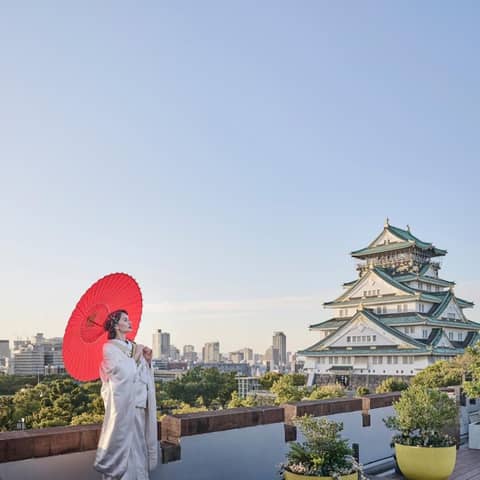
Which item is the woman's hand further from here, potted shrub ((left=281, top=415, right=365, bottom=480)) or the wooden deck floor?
the wooden deck floor

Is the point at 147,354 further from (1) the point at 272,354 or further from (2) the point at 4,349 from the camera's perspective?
(1) the point at 272,354

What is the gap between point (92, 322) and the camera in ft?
13.3

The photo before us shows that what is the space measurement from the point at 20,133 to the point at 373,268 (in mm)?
35762

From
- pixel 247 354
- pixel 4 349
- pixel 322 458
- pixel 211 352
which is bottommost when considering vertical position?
pixel 247 354

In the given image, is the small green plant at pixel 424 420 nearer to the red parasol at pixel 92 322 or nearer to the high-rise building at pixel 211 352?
the red parasol at pixel 92 322

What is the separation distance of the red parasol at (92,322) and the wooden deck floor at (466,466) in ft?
11.3

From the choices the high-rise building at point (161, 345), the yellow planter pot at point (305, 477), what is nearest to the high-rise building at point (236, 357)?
the high-rise building at point (161, 345)

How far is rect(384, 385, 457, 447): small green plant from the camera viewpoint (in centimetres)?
645

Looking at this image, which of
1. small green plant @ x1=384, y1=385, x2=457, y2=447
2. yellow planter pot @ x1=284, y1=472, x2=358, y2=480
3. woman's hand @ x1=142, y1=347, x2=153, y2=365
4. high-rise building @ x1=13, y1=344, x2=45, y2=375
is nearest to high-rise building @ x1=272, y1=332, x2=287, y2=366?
high-rise building @ x1=13, y1=344, x2=45, y2=375

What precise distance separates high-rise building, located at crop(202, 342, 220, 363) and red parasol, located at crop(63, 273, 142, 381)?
161m

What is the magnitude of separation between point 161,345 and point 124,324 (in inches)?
5670

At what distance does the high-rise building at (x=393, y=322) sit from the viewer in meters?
42.8

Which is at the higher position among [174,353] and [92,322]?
[92,322]

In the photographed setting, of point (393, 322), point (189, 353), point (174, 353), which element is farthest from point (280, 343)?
point (393, 322)
